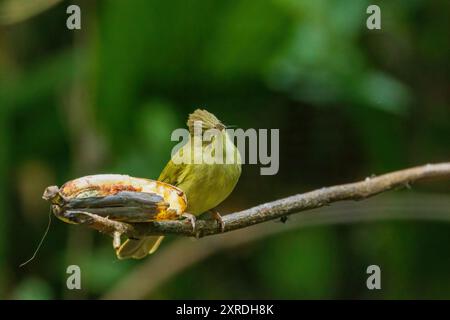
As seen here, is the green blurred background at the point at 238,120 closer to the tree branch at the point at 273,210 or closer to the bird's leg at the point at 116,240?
the tree branch at the point at 273,210

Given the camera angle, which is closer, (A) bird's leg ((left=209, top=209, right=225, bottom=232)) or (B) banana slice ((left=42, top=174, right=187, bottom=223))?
(B) banana slice ((left=42, top=174, right=187, bottom=223))

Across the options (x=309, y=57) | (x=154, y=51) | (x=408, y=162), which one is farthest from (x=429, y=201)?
(x=154, y=51)

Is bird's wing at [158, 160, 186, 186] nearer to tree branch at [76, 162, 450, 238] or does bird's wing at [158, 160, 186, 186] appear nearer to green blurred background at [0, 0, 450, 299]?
tree branch at [76, 162, 450, 238]

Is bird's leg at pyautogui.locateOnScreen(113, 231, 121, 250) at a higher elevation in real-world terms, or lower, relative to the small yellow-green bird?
lower

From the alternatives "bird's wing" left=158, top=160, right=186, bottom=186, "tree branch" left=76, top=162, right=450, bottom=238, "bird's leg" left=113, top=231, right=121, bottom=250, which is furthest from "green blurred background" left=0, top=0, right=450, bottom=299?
"bird's leg" left=113, top=231, right=121, bottom=250

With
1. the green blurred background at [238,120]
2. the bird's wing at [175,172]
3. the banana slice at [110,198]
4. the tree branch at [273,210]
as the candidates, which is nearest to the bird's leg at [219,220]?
the tree branch at [273,210]

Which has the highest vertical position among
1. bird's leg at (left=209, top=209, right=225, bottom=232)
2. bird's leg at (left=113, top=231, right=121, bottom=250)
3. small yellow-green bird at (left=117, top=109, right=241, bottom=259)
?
small yellow-green bird at (left=117, top=109, right=241, bottom=259)
